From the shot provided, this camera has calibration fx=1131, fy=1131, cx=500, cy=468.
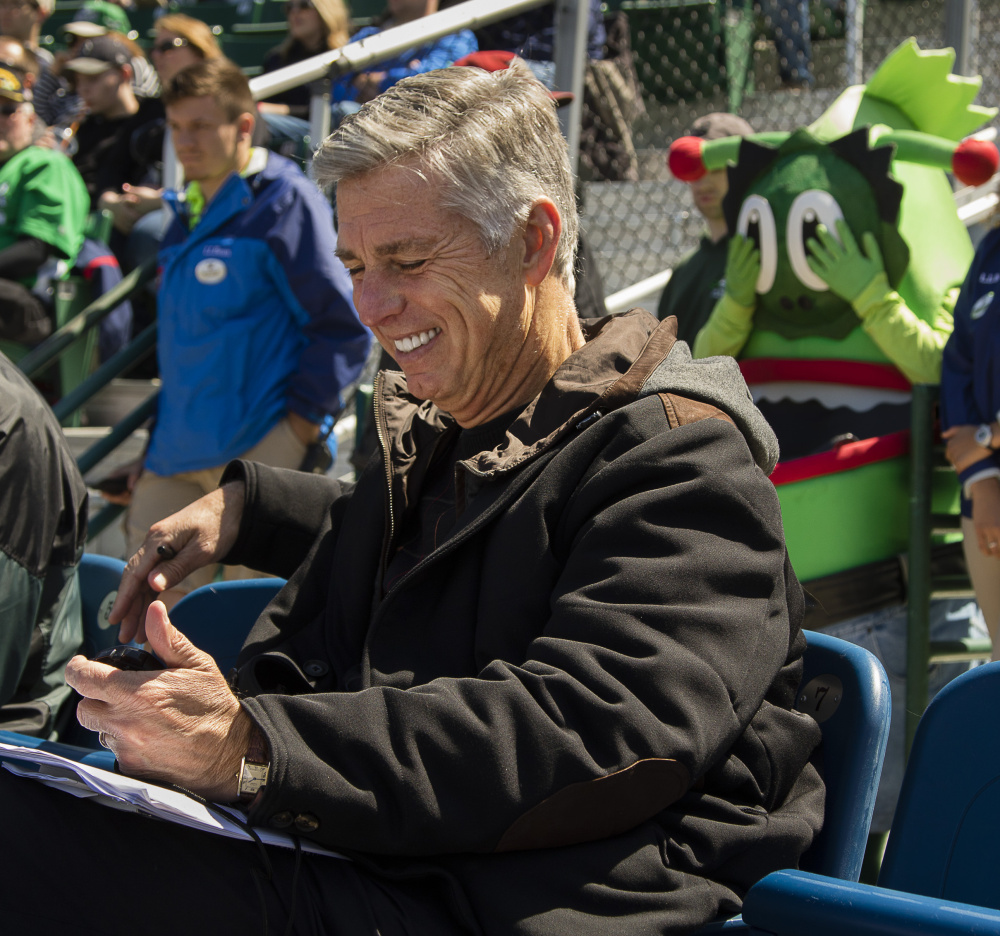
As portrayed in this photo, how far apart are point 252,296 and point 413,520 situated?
1.80 meters

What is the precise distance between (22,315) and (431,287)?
3585 mm

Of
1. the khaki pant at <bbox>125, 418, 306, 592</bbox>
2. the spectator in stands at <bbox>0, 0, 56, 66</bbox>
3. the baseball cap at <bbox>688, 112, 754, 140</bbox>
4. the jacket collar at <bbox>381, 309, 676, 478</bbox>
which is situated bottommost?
the khaki pant at <bbox>125, 418, 306, 592</bbox>

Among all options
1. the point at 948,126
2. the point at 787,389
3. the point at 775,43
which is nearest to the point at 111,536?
the point at 787,389

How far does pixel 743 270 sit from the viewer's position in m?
3.30

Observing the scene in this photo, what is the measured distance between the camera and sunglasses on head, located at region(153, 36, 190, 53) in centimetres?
426

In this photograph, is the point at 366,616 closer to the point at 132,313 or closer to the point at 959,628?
the point at 959,628

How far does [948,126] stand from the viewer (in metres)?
3.44

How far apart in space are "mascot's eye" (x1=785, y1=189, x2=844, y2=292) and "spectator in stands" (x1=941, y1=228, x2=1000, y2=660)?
46cm

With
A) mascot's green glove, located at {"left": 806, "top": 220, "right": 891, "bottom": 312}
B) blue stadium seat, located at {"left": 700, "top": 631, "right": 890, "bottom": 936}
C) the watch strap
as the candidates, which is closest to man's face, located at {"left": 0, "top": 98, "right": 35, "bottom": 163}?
mascot's green glove, located at {"left": 806, "top": 220, "right": 891, "bottom": 312}

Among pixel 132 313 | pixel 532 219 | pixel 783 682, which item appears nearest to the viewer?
pixel 783 682

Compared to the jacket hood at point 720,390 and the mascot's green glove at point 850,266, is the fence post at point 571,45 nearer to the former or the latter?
the mascot's green glove at point 850,266

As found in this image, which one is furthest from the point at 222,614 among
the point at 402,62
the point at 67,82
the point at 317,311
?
the point at 67,82

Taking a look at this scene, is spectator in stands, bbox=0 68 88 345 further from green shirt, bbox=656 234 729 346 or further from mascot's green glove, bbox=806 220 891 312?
mascot's green glove, bbox=806 220 891 312

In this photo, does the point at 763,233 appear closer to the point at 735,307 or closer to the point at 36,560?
the point at 735,307
